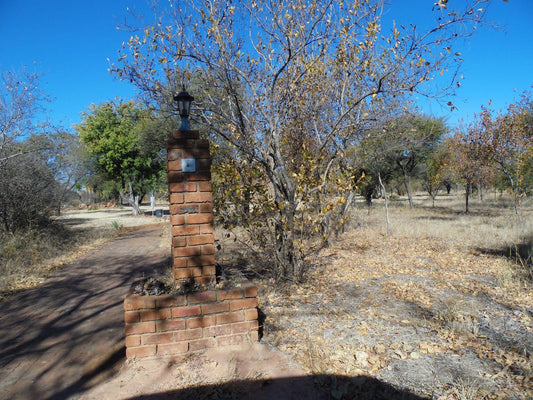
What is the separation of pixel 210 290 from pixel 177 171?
43.7 inches

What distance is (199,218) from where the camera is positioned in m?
3.00

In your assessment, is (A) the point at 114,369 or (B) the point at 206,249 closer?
(A) the point at 114,369

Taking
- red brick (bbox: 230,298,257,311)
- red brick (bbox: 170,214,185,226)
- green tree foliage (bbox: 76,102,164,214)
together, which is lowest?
red brick (bbox: 230,298,257,311)

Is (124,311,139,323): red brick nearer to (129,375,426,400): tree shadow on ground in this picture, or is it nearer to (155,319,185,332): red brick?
(155,319,185,332): red brick

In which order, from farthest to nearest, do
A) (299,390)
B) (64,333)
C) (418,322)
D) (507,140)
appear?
1. (507,140)
2. (64,333)
3. (418,322)
4. (299,390)

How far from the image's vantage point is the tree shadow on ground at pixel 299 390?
7.37 ft

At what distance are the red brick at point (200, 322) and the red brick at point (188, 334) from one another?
0.12 ft

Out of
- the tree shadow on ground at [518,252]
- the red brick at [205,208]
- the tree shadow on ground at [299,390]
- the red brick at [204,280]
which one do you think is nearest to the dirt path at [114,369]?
the tree shadow on ground at [299,390]

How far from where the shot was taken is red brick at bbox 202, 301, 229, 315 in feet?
9.18

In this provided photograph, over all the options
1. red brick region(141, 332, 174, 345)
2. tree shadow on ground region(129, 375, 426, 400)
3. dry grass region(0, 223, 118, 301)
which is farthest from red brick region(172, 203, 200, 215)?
dry grass region(0, 223, 118, 301)

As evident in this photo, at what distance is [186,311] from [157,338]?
32 centimetres

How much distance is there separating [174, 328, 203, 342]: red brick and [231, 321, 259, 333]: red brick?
29 cm

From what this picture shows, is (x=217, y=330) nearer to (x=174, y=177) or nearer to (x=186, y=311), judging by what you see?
(x=186, y=311)

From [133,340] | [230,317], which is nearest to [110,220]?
[133,340]
